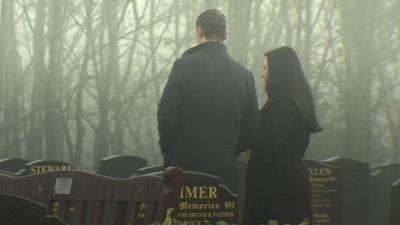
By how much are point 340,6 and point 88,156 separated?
4.88 metres

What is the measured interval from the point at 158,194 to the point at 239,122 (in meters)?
1.64

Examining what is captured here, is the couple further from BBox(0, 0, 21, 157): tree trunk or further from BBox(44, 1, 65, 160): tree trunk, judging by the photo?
BBox(0, 0, 21, 157): tree trunk

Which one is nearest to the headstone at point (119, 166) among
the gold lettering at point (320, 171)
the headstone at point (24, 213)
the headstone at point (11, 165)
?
the headstone at point (11, 165)

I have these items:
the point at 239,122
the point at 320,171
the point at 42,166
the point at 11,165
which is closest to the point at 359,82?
the point at 320,171

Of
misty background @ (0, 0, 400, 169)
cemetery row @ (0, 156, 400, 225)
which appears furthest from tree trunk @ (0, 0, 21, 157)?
cemetery row @ (0, 156, 400, 225)

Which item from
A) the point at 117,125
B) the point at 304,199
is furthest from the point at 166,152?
the point at 117,125

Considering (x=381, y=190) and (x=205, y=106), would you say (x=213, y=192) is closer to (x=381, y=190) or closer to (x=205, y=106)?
(x=205, y=106)

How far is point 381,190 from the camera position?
9.91 metres

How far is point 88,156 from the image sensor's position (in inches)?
600

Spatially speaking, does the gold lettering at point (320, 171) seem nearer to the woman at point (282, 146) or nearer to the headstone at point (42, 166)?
the headstone at point (42, 166)

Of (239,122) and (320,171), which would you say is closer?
(239,122)

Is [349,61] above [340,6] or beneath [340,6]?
beneath

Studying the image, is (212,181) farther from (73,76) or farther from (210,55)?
(73,76)

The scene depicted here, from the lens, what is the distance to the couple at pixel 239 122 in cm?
514
